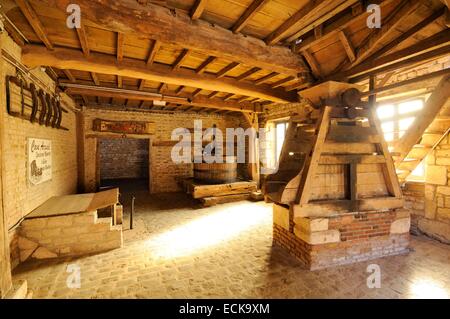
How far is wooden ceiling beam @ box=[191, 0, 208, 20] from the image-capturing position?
270cm

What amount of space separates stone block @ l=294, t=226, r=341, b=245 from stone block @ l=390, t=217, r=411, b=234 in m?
1.13

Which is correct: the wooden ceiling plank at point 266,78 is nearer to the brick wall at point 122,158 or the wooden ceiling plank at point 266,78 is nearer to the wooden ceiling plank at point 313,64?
the wooden ceiling plank at point 313,64

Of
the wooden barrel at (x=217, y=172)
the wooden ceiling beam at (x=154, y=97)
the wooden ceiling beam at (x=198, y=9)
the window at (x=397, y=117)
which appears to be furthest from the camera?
the wooden barrel at (x=217, y=172)

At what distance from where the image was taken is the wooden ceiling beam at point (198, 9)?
270 centimetres

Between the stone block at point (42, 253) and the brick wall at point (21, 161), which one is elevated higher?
the brick wall at point (21, 161)

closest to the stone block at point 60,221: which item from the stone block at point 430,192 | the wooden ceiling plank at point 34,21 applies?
the wooden ceiling plank at point 34,21

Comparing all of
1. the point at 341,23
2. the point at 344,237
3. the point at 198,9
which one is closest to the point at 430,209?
the point at 344,237

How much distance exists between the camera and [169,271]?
330cm

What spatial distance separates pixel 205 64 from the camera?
4.40 meters

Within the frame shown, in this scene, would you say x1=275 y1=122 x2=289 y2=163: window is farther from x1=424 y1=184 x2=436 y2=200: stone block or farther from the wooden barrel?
x1=424 y1=184 x2=436 y2=200: stone block

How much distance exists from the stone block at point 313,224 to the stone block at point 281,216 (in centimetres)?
43

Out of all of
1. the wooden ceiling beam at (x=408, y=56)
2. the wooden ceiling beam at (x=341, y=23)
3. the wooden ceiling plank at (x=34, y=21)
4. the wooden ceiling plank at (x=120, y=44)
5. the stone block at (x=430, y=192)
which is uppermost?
the wooden ceiling beam at (x=341, y=23)
